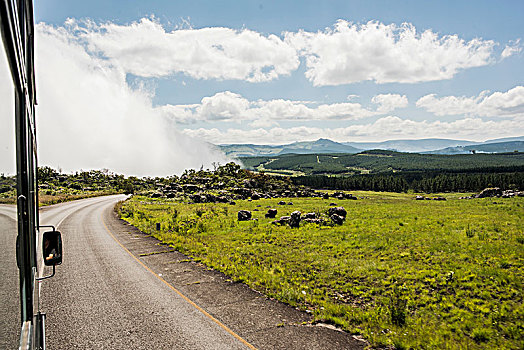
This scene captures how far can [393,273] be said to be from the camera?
13.8m

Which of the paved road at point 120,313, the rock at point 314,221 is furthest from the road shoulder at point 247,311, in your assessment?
the rock at point 314,221

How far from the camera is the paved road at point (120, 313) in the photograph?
8164mm

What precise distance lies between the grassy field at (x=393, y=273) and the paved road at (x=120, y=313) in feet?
10.1

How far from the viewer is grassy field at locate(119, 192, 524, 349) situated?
9.14 meters

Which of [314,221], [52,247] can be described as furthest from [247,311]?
[314,221]

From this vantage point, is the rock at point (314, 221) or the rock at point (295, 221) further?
the rock at point (314, 221)

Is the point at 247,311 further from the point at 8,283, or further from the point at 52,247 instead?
the point at 8,283

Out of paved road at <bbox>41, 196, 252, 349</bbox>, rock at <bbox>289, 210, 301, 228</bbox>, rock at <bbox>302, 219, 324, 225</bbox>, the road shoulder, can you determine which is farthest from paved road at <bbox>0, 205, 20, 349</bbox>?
rock at <bbox>302, 219, 324, 225</bbox>

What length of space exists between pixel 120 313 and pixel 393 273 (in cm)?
1054

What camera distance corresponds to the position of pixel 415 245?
18.2 metres

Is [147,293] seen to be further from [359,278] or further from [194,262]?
[359,278]

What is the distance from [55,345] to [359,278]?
417 inches

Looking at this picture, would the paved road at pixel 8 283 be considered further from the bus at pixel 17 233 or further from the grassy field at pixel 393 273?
the grassy field at pixel 393 273

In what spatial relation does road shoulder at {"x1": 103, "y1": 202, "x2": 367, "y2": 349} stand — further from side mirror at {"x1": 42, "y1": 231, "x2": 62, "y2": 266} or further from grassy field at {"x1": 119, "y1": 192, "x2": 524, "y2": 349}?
side mirror at {"x1": 42, "y1": 231, "x2": 62, "y2": 266}
